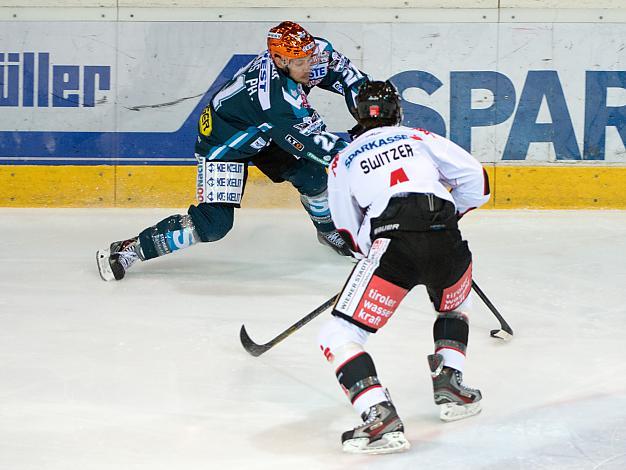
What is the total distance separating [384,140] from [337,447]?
2.55ft

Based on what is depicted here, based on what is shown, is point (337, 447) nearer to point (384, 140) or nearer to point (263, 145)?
point (384, 140)

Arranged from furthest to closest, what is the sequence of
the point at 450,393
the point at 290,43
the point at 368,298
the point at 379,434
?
the point at 290,43 < the point at 450,393 < the point at 368,298 < the point at 379,434

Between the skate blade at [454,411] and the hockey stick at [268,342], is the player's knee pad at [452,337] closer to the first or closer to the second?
the skate blade at [454,411]

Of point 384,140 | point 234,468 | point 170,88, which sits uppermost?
point 170,88

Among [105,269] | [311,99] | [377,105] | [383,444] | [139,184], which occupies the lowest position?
[383,444]

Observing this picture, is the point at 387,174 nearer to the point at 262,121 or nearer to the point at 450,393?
the point at 450,393

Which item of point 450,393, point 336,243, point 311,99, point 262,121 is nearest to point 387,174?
point 450,393

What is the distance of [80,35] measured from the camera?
19.9 feet

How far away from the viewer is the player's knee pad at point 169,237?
4.51 metres

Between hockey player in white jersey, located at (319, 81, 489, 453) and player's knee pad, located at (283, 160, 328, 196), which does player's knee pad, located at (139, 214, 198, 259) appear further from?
hockey player in white jersey, located at (319, 81, 489, 453)

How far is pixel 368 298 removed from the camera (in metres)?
2.71

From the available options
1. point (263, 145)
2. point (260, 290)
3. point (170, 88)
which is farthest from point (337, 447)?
point (170, 88)

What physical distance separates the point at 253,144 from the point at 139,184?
1653 mm

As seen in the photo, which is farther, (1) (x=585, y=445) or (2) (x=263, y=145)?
(2) (x=263, y=145)
